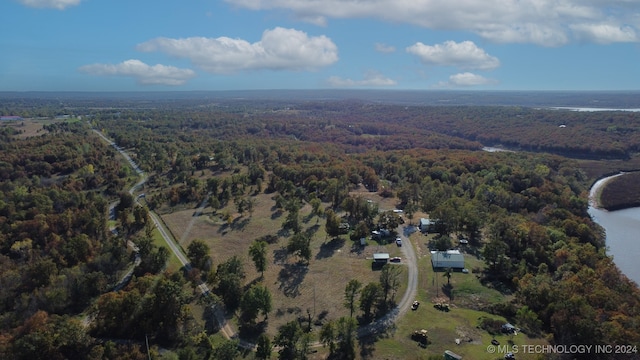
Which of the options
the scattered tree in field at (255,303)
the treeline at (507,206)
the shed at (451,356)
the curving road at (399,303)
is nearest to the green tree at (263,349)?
the curving road at (399,303)

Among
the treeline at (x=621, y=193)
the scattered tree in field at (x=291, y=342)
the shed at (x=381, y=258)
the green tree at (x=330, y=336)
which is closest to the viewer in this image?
the scattered tree in field at (x=291, y=342)

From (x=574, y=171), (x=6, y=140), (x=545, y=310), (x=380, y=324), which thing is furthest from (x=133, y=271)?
(x=574, y=171)

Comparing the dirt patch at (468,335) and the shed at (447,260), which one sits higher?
the shed at (447,260)

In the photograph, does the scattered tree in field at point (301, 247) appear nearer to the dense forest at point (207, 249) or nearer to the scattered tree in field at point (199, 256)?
the dense forest at point (207, 249)

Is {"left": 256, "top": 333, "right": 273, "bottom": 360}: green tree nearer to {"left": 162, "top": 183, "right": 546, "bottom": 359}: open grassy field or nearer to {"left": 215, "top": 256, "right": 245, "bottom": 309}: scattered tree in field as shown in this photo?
{"left": 162, "top": 183, "right": 546, "bottom": 359}: open grassy field

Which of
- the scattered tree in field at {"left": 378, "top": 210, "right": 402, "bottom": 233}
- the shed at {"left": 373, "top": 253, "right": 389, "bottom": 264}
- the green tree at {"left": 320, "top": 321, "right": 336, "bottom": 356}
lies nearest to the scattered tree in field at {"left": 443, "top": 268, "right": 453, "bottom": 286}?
the shed at {"left": 373, "top": 253, "right": 389, "bottom": 264}

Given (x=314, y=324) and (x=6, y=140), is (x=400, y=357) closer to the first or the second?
(x=314, y=324)

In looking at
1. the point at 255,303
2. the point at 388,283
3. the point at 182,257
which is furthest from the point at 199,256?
the point at 388,283
